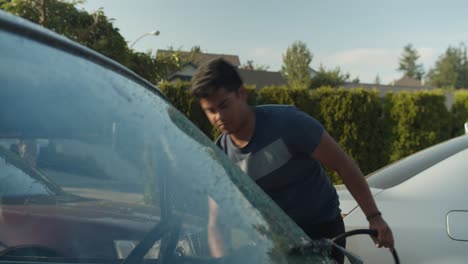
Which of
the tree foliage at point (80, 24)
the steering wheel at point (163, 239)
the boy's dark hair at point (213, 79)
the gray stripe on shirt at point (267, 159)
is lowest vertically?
the steering wheel at point (163, 239)

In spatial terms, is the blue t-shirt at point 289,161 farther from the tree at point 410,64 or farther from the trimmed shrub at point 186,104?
the tree at point 410,64

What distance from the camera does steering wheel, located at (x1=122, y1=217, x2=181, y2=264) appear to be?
1345 mm

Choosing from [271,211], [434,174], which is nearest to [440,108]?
[434,174]

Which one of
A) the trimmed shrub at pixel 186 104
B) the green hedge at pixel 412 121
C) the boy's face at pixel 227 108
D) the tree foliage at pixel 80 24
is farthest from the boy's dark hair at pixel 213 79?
the green hedge at pixel 412 121

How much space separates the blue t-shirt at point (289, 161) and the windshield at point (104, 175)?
0.62 m

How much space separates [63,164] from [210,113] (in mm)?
900

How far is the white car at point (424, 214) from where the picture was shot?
2.79 meters

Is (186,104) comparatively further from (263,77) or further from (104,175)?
(263,77)

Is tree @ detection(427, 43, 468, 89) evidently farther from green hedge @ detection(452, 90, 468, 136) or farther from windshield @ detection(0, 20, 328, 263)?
windshield @ detection(0, 20, 328, 263)

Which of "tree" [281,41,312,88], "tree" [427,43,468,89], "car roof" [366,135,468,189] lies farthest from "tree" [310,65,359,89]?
→ "car roof" [366,135,468,189]

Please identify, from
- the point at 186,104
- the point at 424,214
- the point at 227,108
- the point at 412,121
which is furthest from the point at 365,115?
the point at 227,108

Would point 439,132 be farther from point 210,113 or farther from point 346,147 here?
point 210,113

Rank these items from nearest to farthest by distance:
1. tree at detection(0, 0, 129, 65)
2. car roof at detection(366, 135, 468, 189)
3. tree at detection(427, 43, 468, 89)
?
car roof at detection(366, 135, 468, 189) → tree at detection(0, 0, 129, 65) → tree at detection(427, 43, 468, 89)

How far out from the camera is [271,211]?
5.07ft
